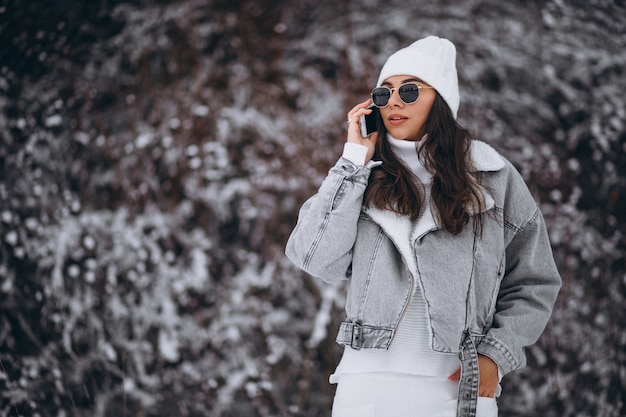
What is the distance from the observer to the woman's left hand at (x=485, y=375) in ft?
4.12

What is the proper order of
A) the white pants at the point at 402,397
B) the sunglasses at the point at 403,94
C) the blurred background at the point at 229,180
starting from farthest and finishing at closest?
the blurred background at the point at 229,180 < the sunglasses at the point at 403,94 < the white pants at the point at 402,397

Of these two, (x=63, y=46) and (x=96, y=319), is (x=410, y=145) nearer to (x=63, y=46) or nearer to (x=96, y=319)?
(x=96, y=319)

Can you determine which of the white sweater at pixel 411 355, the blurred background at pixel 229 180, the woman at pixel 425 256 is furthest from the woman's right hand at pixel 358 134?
the blurred background at pixel 229 180

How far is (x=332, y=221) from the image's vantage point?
128 cm

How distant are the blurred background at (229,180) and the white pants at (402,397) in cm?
154

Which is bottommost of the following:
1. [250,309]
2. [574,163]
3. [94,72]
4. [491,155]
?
[250,309]

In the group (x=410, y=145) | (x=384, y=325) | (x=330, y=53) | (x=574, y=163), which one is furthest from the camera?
(x=330, y=53)

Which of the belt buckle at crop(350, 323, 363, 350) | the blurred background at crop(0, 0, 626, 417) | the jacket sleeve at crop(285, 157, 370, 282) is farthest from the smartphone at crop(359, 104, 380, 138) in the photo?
the blurred background at crop(0, 0, 626, 417)

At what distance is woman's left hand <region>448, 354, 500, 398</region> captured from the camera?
126 centimetres

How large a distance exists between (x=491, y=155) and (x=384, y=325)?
53 centimetres

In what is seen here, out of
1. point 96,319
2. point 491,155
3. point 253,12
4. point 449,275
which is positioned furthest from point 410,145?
point 96,319

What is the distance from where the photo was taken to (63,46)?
2.96 meters

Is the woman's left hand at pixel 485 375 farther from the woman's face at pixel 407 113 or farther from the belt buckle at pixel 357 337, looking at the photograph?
the woman's face at pixel 407 113

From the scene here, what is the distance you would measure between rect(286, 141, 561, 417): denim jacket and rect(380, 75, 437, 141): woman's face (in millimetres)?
126
